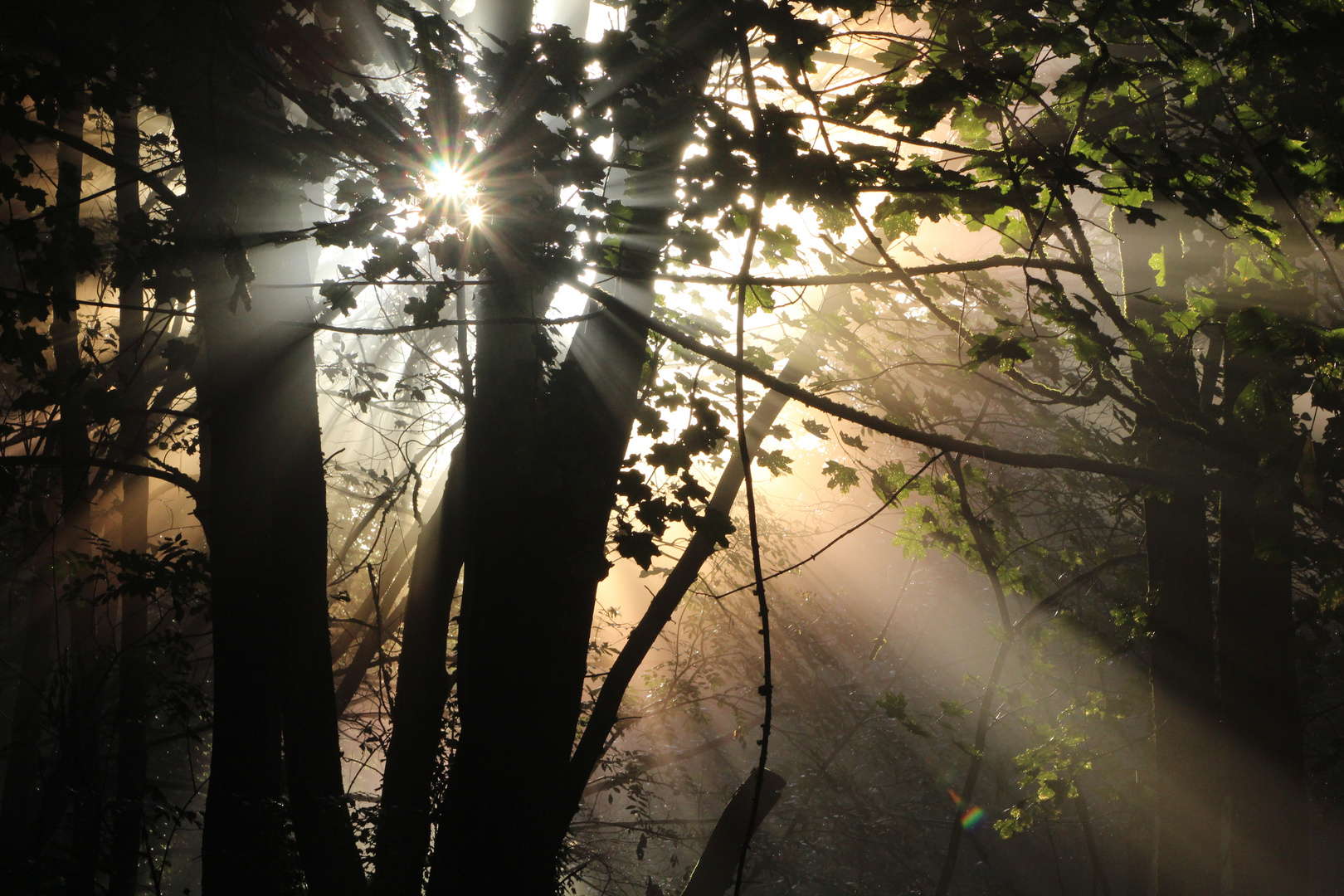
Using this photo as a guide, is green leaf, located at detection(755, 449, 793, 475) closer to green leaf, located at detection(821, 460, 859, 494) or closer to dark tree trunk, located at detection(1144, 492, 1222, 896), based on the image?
green leaf, located at detection(821, 460, 859, 494)

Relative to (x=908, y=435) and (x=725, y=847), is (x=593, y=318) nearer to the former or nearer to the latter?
(x=908, y=435)

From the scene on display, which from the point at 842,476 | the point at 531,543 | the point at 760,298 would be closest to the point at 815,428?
the point at 842,476

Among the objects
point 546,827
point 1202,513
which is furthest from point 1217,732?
point 546,827

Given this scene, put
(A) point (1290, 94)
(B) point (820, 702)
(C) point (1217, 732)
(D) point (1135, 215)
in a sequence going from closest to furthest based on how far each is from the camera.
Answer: (D) point (1135, 215) < (A) point (1290, 94) < (C) point (1217, 732) < (B) point (820, 702)

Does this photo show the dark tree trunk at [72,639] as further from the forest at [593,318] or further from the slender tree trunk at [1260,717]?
the slender tree trunk at [1260,717]

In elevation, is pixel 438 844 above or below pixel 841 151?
below

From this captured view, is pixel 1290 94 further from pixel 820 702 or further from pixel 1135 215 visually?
pixel 820 702

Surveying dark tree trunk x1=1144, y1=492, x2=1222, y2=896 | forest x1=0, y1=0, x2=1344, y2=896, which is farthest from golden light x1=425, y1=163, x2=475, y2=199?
dark tree trunk x1=1144, y1=492, x2=1222, y2=896

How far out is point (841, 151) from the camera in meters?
2.92

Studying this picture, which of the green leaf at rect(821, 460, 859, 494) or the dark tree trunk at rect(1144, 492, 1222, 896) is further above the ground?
the green leaf at rect(821, 460, 859, 494)

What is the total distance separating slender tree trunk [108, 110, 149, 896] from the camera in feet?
14.9

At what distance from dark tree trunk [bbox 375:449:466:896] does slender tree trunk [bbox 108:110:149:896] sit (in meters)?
1.46

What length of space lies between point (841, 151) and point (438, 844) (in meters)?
2.94

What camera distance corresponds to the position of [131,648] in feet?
19.6
